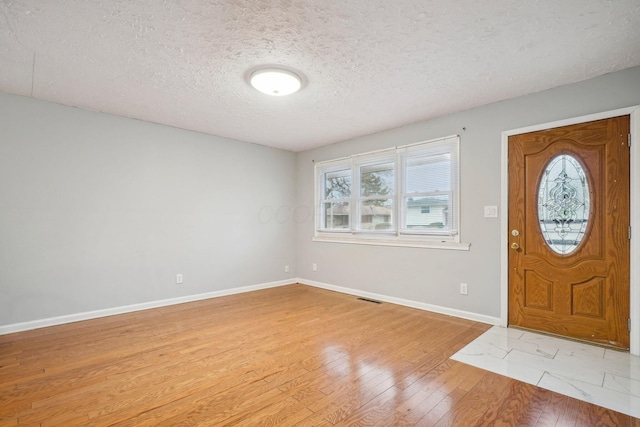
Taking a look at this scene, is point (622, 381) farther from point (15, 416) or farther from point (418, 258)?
point (15, 416)

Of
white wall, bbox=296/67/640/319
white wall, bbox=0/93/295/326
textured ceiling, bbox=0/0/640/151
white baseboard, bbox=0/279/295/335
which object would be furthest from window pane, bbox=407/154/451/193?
white baseboard, bbox=0/279/295/335

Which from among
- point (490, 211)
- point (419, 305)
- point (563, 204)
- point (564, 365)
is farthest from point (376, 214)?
point (564, 365)

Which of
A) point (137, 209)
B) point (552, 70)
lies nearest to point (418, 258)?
point (552, 70)

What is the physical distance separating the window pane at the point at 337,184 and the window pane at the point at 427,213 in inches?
46.9

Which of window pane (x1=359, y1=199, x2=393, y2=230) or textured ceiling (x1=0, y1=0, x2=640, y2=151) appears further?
window pane (x1=359, y1=199, x2=393, y2=230)

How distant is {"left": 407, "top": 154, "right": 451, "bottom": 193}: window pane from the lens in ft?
12.9

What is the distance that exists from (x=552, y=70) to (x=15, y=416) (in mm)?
4681

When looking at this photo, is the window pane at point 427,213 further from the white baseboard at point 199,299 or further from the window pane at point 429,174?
the white baseboard at point 199,299

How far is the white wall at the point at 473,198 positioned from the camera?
290 centimetres

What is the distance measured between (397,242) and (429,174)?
3.40ft

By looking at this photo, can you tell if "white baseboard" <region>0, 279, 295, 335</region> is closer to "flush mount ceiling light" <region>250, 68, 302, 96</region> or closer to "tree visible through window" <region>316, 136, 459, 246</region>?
"tree visible through window" <region>316, 136, 459, 246</region>

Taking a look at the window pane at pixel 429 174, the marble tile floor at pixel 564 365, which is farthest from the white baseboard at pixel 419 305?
the window pane at pixel 429 174

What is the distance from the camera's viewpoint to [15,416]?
5.86 feet

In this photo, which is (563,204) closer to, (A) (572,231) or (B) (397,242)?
(A) (572,231)
